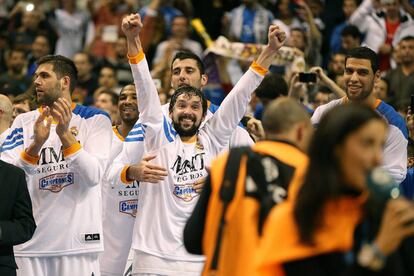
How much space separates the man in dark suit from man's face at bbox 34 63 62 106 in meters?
1.16

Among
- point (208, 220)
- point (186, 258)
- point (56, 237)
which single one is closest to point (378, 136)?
point (208, 220)

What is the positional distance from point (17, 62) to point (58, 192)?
7.31 m

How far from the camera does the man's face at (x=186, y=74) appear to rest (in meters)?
9.51

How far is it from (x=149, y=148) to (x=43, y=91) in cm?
104

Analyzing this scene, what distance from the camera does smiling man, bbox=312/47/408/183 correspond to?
29.4 feet

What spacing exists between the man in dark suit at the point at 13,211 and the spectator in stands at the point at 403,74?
6.66 metres

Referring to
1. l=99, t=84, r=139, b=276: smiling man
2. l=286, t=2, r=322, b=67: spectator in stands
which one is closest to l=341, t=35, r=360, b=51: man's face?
l=286, t=2, r=322, b=67: spectator in stands

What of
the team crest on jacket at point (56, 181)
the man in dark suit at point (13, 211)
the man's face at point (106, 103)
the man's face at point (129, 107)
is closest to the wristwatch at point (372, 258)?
the man in dark suit at point (13, 211)

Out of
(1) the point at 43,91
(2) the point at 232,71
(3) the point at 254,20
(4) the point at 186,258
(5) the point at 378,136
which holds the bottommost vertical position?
(4) the point at 186,258

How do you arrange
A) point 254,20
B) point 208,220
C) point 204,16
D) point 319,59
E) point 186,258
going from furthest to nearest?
point 204,16
point 254,20
point 319,59
point 186,258
point 208,220

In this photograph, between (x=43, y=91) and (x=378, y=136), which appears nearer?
(x=378, y=136)

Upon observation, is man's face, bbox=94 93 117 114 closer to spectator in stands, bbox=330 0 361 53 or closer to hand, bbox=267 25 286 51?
hand, bbox=267 25 286 51

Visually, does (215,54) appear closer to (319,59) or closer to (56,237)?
(319,59)

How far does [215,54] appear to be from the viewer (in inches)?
551
